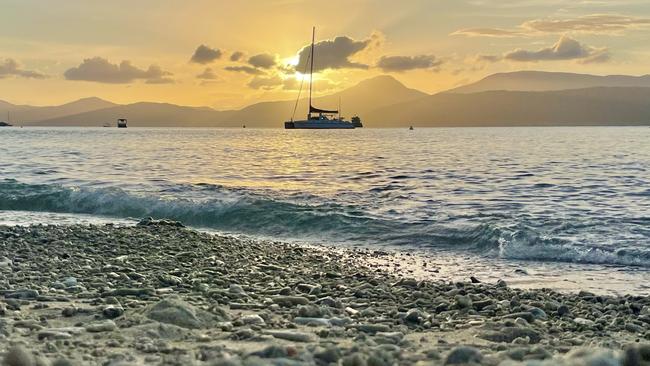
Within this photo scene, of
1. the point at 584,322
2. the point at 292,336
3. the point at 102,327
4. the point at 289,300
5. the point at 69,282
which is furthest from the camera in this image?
the point at 69,282

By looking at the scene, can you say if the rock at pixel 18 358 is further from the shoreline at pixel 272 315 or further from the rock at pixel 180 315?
the rock at pixel 180 315

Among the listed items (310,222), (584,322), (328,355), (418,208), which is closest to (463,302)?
(584,322)

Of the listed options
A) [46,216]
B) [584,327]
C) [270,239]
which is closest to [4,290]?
[584,327]

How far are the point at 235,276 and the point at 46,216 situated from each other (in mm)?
12781

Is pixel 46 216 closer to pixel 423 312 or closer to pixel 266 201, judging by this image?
pixel 266 201

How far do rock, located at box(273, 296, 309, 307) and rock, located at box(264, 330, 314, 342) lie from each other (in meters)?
1.65

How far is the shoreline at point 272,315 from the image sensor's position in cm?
516

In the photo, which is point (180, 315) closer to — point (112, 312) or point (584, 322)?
point (112, 312)

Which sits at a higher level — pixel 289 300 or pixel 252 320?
pixel 252 320

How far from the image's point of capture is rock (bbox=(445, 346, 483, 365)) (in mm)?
4959

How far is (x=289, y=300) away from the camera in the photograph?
7.81m

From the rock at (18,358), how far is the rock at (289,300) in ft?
11.5

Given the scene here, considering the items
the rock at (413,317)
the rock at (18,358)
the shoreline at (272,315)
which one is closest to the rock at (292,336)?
the shoreline at (272,315)

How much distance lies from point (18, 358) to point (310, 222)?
14.2 metres
